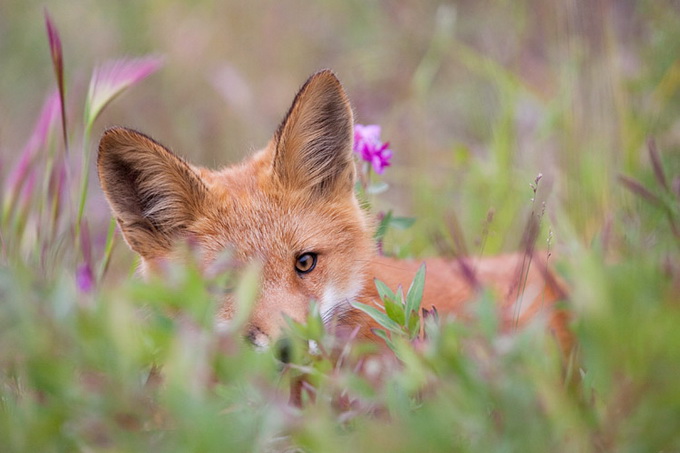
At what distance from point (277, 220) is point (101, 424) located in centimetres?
138

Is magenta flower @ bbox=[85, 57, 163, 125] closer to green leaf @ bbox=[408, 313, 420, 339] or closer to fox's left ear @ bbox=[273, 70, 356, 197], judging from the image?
fox's left ear @ bbox=[273, 70, 356, 197]

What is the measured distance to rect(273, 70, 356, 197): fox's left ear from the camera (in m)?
2.56

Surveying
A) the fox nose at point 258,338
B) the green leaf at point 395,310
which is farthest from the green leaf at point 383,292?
the fox nose at point 258,338

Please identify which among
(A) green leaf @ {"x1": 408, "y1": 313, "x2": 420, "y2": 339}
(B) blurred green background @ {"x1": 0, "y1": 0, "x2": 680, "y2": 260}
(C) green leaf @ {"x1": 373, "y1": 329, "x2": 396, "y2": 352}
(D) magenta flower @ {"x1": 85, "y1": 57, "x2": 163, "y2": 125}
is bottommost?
(B) blurred green background @ {"x1": 0, "y1": 0, "x2": 680, "y2": 260}

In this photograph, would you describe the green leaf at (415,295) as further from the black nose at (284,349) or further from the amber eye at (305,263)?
the amber eye at (305,263)

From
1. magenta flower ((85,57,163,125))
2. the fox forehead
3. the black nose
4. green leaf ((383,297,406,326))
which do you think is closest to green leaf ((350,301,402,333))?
green leaf ((383,297,406,326))

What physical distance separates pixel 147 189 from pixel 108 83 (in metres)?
0.42

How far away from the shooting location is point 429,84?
6.47 m

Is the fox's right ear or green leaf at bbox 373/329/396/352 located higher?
the fox's right ear

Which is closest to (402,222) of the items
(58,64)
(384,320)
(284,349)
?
(284,349)

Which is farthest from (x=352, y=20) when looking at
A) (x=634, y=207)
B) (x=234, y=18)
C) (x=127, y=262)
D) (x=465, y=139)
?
(x=634, y=207)

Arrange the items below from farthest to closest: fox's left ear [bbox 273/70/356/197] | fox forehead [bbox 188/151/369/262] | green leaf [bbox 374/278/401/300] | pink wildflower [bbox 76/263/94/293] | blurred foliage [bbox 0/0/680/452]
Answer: fox's left ear [bbox 273/70/356/197]
fox forehead [bbox 188/151/369/262]
pink wildflower [bbox 76/263/94/293]
green leaf [bbox 374/278/401/300]
blurred foliage [bbox 0/0/680/452]

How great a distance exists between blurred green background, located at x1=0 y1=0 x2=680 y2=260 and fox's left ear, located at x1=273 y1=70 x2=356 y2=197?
410 mm

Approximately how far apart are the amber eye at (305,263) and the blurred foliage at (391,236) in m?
0.33
